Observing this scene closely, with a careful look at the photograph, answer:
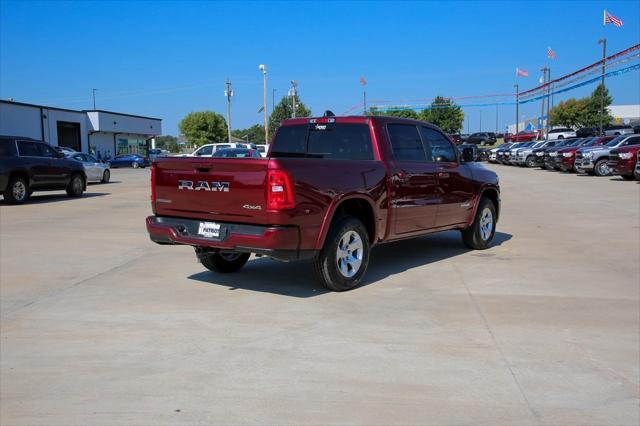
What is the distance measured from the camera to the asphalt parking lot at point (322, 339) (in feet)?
12.6

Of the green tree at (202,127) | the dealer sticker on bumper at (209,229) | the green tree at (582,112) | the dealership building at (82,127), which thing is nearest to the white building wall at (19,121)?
the dealership building at (82,127)

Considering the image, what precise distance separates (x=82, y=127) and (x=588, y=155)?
47.7 meters

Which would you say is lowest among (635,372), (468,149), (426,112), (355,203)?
(635,372)

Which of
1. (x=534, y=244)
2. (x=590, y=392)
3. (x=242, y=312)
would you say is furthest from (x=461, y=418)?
(x=534, y=244)

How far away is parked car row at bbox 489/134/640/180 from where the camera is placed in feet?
75.4

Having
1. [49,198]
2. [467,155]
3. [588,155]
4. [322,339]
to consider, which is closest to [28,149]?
[49,198]

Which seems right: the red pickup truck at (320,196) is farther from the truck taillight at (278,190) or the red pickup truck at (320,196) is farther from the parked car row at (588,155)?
the parked car row at (588,155)

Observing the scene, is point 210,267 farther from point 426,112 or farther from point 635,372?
point 426,112

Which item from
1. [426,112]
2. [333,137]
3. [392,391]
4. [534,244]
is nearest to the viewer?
[392,391]

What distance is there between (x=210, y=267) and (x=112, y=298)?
1407 mm

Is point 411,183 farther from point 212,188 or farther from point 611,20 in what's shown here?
point 611,20

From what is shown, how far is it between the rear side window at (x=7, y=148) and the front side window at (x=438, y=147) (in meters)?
13.6

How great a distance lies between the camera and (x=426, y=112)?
306 feet

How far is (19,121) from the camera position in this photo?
4628cm
